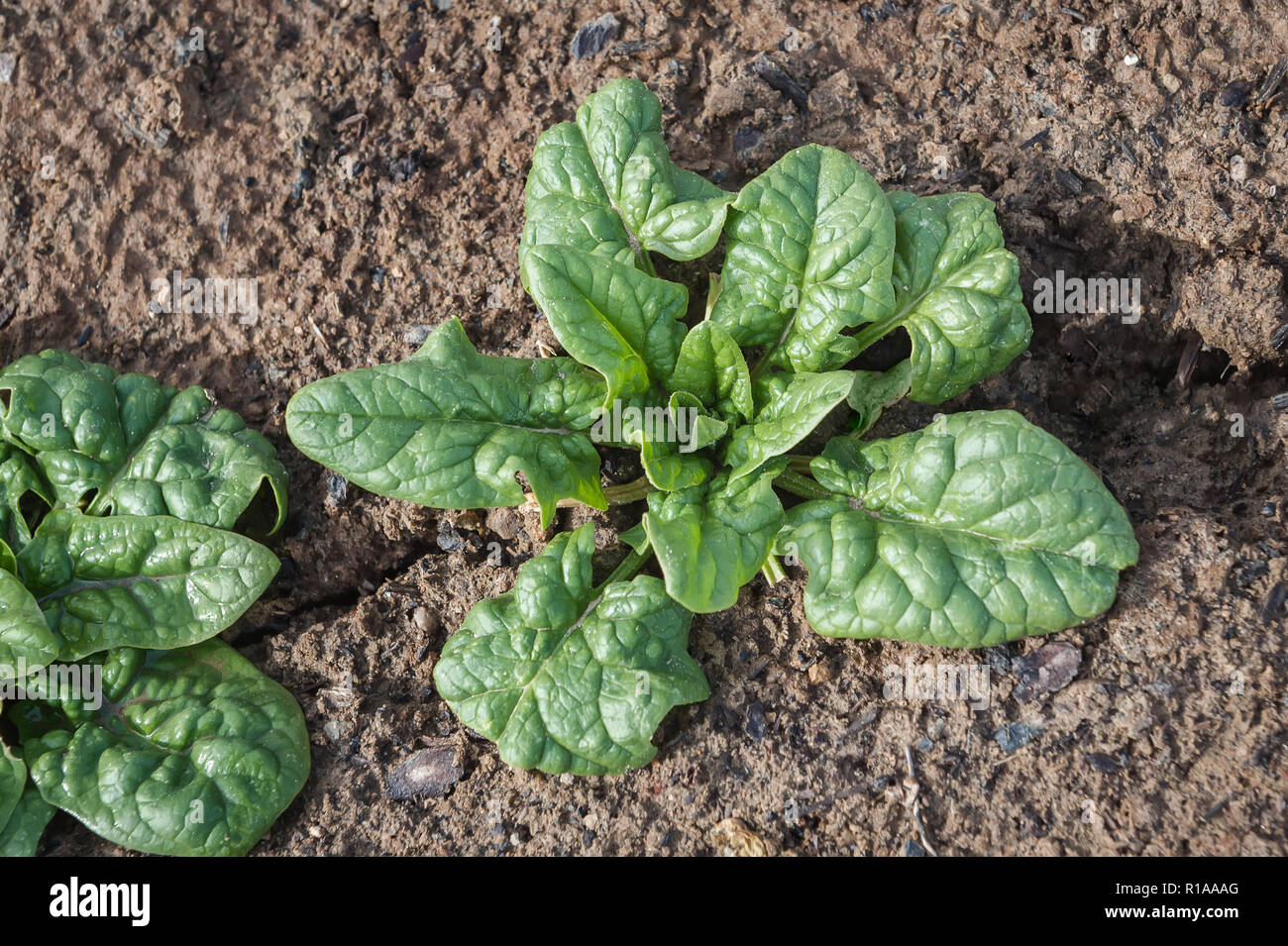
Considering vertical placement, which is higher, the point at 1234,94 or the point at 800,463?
the point at 1234,94

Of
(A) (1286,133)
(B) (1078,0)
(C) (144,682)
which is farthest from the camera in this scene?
(B) (1078,0)

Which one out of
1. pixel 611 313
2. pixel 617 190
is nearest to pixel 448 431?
pixel 611 313

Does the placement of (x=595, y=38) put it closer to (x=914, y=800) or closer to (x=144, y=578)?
(x=144, y=578)

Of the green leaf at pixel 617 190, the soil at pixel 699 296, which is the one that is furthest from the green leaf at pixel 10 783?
the green leaf at pixel 617 190

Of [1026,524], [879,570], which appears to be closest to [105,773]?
[879,570]

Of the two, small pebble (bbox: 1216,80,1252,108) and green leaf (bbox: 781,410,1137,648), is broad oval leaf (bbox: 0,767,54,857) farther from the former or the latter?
small pebble (bbox: 1216,80,1252,108)

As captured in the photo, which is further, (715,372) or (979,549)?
(715,372)
